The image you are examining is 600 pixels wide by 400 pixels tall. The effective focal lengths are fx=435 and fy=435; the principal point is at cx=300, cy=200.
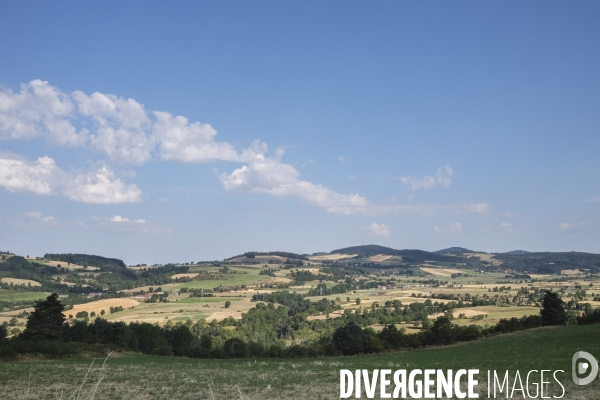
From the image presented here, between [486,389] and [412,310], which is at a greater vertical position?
[486,389]

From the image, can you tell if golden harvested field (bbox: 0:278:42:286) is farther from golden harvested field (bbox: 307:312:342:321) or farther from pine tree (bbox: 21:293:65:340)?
pine tree (bbox: 21:293:65:340)

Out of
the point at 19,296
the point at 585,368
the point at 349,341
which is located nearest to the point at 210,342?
the point at 349,341

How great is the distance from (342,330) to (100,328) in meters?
41.1

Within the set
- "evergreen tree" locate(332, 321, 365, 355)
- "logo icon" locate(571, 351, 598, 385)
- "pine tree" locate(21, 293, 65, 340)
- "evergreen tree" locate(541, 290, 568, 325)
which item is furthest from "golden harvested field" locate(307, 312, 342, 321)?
"logo icon" locate(571, 351, 598, 385)

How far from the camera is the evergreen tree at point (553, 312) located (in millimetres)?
70562

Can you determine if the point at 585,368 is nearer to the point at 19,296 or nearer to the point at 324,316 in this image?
the point at 324,316

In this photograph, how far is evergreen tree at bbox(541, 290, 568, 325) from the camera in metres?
70.6

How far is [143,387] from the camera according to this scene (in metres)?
25.0

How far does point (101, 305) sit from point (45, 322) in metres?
88.5

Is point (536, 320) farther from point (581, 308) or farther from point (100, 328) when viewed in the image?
point (100, 328)

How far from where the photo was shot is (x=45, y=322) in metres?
65.7

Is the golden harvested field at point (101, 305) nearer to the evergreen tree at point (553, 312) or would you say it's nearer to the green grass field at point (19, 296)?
the green grass field at point (19, 296)

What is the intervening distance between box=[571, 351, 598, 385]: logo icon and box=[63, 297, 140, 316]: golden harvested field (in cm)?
13483

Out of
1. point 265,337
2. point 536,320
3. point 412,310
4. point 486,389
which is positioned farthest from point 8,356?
point 412,310
